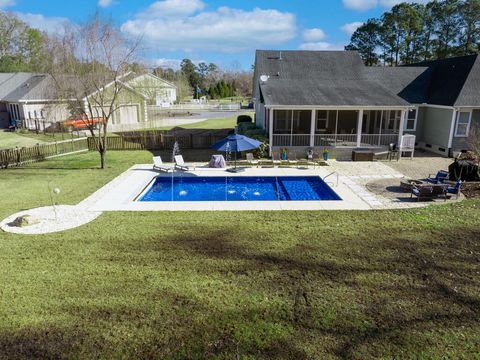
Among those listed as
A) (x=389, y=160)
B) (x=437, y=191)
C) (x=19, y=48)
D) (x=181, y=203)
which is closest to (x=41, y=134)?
(x=181, y=203)

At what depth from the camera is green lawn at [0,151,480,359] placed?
579cm

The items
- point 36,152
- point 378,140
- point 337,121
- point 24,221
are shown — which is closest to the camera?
point 24,221

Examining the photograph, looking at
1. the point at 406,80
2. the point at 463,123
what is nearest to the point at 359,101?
the point at 463,123

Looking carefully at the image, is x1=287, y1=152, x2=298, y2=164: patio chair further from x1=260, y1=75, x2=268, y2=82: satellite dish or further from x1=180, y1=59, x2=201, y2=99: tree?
x1=180, y1=59, x2=201, y2=99: tree

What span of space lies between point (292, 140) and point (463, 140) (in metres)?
10.5

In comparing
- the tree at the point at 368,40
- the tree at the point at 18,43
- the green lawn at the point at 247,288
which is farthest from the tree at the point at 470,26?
the tree at the point at 18,43

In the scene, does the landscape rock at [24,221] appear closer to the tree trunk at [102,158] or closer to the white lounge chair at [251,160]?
the tree trunk at [102,158]

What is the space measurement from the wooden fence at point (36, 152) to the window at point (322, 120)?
55.5ft

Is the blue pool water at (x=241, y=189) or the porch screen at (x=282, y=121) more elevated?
the porch screen at (x=282, y=121)

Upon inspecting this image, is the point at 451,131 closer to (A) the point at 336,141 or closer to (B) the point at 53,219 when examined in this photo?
(A) the point at 336,141

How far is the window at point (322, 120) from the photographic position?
2445cm

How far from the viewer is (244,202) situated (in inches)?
521

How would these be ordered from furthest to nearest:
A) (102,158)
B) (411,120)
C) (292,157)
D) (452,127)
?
(411,120) → (452,127) → (292,157) → (102,158)

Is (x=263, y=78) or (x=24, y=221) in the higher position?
(x=263, y=78)
